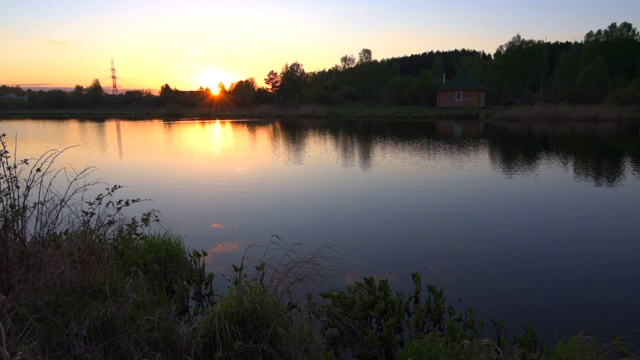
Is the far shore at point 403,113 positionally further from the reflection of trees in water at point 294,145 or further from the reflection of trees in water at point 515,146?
the reflection of trees in water at point 294,145

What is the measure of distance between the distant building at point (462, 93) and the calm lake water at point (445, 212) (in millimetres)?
28908

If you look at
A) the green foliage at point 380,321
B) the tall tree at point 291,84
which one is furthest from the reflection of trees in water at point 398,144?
the tall tree at point 291,84

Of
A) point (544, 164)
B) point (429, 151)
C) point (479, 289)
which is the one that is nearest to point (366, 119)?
point (429, 151)

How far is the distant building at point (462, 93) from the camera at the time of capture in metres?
52.9

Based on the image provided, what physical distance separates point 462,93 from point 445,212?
44683mm

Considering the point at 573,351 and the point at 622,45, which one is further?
the point at 622,45

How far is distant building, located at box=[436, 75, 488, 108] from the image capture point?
5294 centimetres

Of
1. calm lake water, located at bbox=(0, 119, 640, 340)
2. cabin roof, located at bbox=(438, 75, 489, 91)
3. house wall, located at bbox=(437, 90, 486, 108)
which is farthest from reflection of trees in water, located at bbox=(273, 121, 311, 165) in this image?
house wall, located at bbox=(437, 90, 486, 108)

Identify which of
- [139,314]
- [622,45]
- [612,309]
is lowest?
[612,309]

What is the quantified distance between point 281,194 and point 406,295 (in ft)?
25.0

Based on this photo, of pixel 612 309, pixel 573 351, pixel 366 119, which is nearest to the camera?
pixel 573 351

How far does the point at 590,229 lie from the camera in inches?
398

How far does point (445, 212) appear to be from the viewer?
1170 cm

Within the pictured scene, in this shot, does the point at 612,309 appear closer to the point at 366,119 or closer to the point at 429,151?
the point at 429,151
